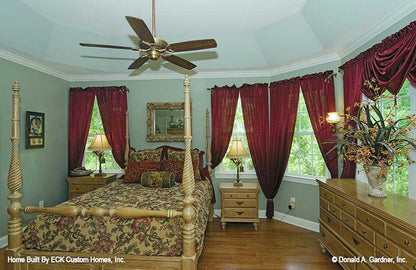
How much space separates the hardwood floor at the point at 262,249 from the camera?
2.51 metres

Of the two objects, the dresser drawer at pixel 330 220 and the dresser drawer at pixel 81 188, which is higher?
the dresser drawer at pixel 81 188

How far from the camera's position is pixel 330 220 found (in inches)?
99.7

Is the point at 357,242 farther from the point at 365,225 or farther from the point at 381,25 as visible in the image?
the point at 381,25

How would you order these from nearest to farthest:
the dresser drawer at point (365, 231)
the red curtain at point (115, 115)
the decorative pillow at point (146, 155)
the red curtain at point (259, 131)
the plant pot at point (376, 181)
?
1. the dresser drawer at point (365, 231)
2. the plant pot at point (376, 181)
3. the decorative pillow at point (146, 155)
4. the red curtain at point (259, 131)
5. the red curtain at point (115, 115)

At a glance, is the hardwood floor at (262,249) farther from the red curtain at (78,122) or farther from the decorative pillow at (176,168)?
the red curtain at (78,122)

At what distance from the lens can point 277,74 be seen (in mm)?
3977

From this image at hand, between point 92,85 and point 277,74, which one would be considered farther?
point 92,85

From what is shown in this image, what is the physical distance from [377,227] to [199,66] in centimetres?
333

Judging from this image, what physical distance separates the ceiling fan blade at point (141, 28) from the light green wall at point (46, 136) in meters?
2.57

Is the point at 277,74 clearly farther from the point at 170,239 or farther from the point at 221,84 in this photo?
the point at 170,239

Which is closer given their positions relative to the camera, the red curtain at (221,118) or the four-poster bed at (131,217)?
the four-poster bed at (131,217)

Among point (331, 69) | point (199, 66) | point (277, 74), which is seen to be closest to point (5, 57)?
point (199, 66)

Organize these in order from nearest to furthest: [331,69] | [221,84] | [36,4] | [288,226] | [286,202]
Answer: [36,4] < [331,69] < [288,226] < [286,202] < [221,84]

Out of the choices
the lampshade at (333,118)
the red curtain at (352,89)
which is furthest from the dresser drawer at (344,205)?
the lampshade at (333,118)
